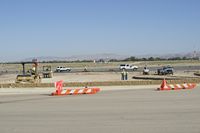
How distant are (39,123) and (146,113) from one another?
4.12m

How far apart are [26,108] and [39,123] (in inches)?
168

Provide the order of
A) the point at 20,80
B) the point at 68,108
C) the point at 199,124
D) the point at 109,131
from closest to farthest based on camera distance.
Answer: the point at 109,131
the point at 199,124
the point at 68,108
the point at 20,80

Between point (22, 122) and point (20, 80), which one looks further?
point (20, 80)

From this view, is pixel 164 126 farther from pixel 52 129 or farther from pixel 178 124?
pixel 52 129

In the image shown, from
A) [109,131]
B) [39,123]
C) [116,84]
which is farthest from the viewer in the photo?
[116,84]

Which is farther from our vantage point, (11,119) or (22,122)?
(11,119)

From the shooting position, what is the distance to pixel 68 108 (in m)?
15.3

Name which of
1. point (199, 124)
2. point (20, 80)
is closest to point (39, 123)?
point (199, 124)

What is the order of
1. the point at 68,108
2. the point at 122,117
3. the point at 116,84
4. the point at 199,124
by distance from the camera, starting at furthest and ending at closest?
the point at 116,84 < the point at 68,108 < the point at 122,117 < the point at 199,124

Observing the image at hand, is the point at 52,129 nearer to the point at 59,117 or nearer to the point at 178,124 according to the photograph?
the point at 59,117

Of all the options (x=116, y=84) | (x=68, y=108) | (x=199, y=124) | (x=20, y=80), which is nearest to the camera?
(x=199, y=124)

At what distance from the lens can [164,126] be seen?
10.4 metres

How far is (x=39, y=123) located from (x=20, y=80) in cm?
2817

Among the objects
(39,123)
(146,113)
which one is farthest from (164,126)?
(39,123)
